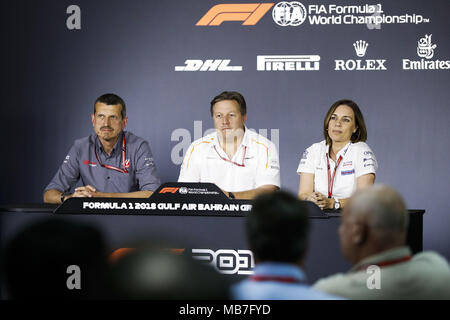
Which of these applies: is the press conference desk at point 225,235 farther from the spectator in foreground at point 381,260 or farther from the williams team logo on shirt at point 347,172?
the spectator in foreground at point 381,260

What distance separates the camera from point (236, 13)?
4.73m

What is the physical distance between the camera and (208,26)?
4.76m

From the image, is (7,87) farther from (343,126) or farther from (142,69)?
(343,126)

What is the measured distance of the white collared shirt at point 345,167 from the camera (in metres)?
3.38

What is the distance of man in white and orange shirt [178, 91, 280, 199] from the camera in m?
3.62

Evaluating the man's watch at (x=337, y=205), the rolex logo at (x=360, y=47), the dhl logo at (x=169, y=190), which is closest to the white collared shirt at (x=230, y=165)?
the man's watch at (x=337, y=205)

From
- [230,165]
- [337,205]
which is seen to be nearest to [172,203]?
[337,205]

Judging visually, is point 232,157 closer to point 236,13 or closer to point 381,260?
point 236,13

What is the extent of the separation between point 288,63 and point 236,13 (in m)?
0.67

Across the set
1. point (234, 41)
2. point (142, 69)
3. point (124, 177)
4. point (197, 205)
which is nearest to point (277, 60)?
point (234, 41)

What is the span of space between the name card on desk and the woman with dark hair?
103cm

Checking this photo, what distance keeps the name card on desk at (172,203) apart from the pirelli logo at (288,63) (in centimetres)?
240
